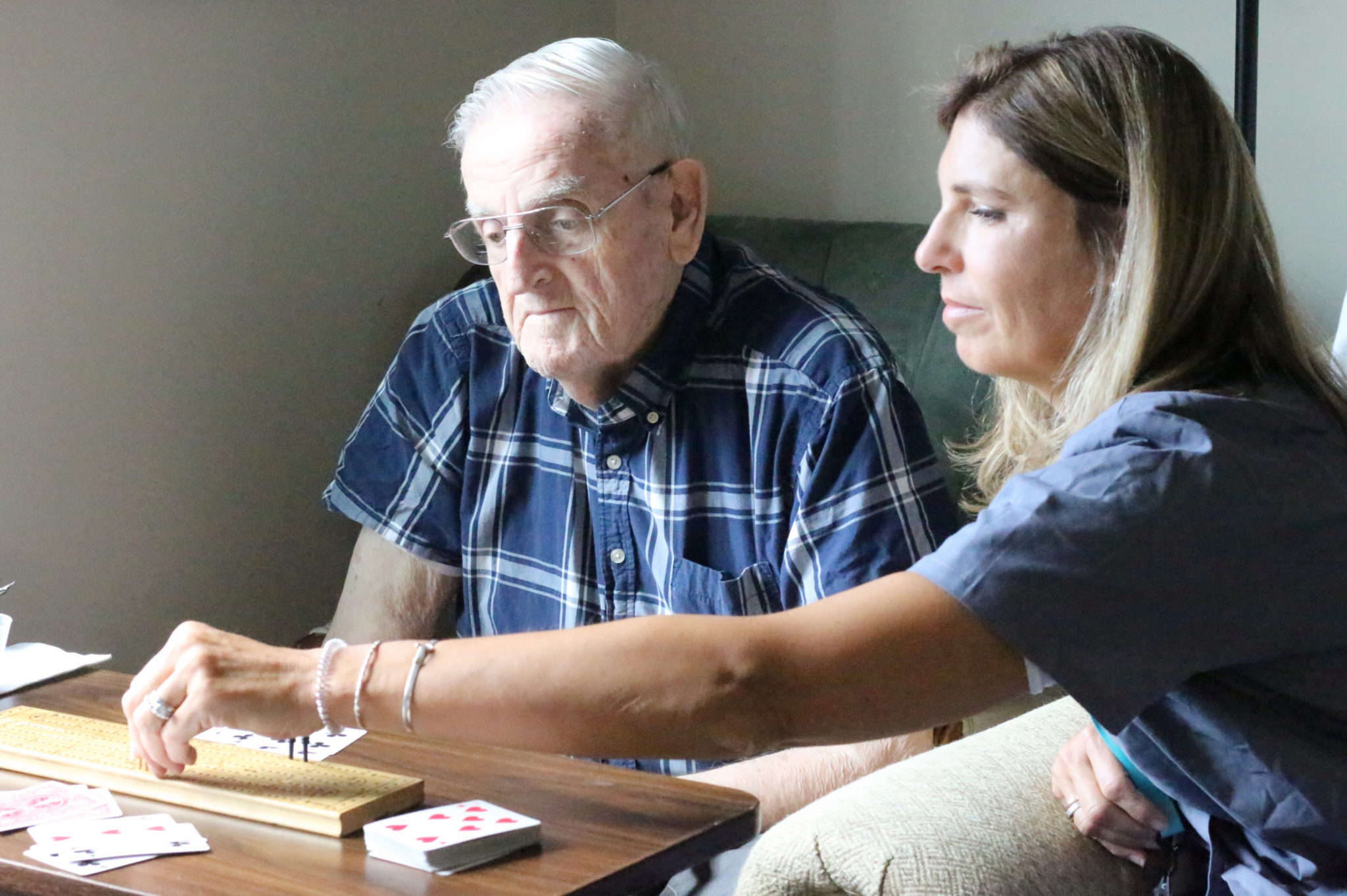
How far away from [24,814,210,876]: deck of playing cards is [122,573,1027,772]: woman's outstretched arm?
123 mm

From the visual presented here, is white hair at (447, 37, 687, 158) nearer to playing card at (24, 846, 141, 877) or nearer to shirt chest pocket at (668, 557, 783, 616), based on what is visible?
shirt chest pocket at (668, 557, 783, 616)

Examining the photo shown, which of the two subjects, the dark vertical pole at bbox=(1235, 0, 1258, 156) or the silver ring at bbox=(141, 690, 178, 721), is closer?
the silver ring at bbox=(141, 690, 178, 721)

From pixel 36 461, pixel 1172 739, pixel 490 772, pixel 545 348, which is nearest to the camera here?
pixel 1172 739

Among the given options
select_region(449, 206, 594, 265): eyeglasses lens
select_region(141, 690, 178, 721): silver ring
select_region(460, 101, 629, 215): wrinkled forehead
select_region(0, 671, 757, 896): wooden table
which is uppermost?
select_region(460, 101, 629, 215): wrinkled forehead

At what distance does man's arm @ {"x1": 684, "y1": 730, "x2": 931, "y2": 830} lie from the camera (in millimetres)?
1443

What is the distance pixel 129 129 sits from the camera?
221cm

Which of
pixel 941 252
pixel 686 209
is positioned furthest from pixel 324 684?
pixel 686 209

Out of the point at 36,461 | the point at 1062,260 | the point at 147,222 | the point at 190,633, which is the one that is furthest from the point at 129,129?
the point at 1062,260

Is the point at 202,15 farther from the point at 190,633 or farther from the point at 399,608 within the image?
the point at 190,633

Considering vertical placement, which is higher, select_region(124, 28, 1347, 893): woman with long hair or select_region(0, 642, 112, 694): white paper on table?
select_region(124, 28, 1347, 893): woman with long hair

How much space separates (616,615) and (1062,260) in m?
0.75

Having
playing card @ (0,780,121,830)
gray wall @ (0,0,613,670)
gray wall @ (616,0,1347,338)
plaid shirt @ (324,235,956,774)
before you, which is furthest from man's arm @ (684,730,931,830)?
gray wall @ (616,0,1347,338)

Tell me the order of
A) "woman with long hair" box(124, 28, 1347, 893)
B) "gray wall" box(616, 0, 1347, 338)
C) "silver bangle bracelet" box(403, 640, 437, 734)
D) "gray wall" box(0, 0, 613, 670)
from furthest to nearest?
"gray wall" box(616, 0, 1347, 338) → "gray wall" box(0, 0, 613, 670) → "silver bangle bracelet" box(403, 640, 437, 734) → "woman with long hair" box(124, 28, 1347, 893)

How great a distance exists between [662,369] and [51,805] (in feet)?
2.62
